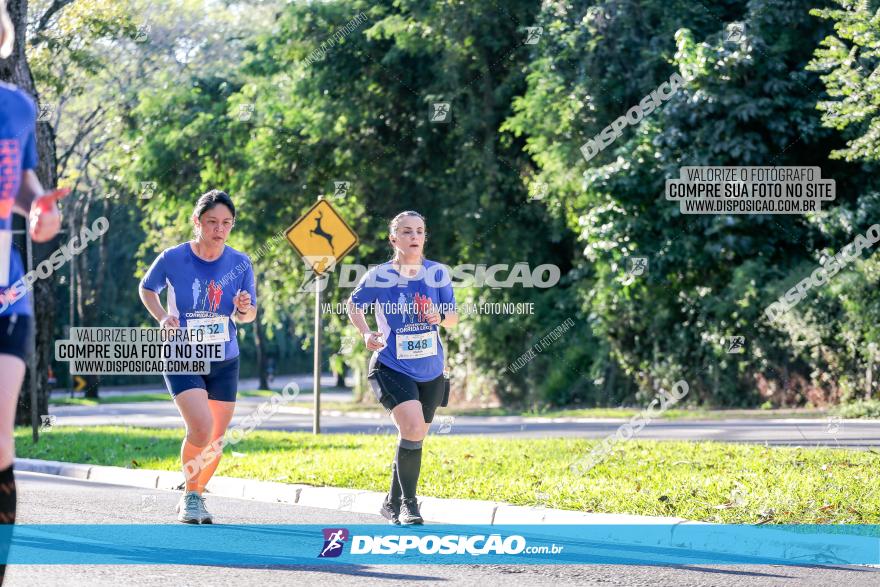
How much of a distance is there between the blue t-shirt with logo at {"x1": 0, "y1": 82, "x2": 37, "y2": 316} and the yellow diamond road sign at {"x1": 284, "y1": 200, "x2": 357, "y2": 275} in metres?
11.1

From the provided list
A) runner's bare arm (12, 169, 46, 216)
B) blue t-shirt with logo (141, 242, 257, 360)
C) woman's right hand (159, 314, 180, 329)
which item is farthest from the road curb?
runner's bare arm (12, 169, 46, 216)

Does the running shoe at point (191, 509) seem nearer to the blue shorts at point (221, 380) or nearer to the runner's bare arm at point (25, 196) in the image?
the blue shorts at point (221, 380)

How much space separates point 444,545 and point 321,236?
8.77m

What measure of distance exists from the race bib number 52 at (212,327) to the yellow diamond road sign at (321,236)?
7.90 m

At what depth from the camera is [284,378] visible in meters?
75.5

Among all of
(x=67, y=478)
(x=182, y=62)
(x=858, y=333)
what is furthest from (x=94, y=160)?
(x=67, y=478)

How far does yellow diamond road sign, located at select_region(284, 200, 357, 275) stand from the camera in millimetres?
15961

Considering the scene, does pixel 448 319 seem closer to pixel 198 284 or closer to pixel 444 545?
pixel 444 545

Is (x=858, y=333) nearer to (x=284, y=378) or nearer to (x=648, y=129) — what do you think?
(x=648, y=129)

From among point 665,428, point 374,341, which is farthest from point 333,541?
point 665,428

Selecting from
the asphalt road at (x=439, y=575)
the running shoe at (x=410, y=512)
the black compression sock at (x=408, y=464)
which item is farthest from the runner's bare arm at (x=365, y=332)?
the asphalt road at (x=439, y=575)

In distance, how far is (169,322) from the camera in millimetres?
7766

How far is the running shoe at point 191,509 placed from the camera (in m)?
8.31

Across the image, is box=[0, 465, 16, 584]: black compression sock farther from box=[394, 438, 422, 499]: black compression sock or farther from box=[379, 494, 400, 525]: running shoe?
box=[379, 494, 400, 525]: running shoe
